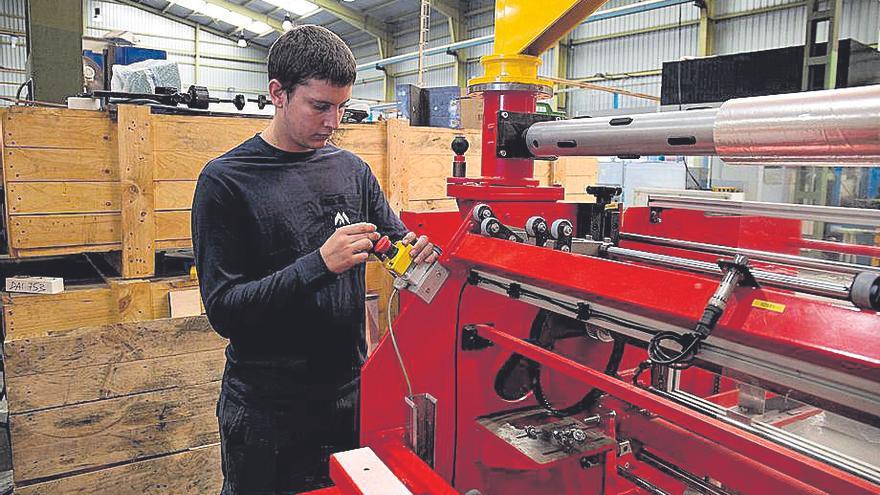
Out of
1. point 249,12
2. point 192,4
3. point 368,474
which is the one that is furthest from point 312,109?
point 192,4

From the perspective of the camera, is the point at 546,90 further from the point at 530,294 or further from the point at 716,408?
the point at 716,408

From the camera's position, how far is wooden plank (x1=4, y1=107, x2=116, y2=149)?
7.12ft

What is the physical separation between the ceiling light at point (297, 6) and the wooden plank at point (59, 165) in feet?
30.6

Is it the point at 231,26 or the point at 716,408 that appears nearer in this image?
the point at 716,408

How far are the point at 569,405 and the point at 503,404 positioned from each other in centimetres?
20

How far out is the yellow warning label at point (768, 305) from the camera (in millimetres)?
866

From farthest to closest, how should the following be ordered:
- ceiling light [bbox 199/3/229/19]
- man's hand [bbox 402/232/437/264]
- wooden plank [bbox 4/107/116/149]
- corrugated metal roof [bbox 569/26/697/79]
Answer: ceiling light [bbox 199/3/229/19] → corrugated metal roof [bbox 569/26/697/79] → wooden plank [bbox 4/107/116/149] → man's hand [bbox 402/232/437/264]

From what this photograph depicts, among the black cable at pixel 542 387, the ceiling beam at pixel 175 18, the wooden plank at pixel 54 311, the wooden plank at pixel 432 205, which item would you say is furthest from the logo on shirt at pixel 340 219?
the ceiling beam at pixel 175 18

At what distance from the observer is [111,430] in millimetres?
2396

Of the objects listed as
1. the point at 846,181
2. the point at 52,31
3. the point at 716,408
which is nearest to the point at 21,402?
the point at 52,31

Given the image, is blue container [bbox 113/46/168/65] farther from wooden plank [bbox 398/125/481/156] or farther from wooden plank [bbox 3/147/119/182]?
wooden plank [bbox 398/125/481/156]

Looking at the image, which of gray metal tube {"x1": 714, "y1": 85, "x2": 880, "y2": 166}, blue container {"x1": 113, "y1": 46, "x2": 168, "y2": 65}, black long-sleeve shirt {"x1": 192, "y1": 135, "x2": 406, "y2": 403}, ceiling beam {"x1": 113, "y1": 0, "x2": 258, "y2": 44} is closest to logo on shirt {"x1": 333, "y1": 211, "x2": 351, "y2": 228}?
black long-sleeve shirt {"x1": 192, "y1": 135, "x2": 406, "y2": 403}

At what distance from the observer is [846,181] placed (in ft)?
14.4

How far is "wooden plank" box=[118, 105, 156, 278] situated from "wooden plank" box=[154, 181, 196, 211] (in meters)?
0.03
